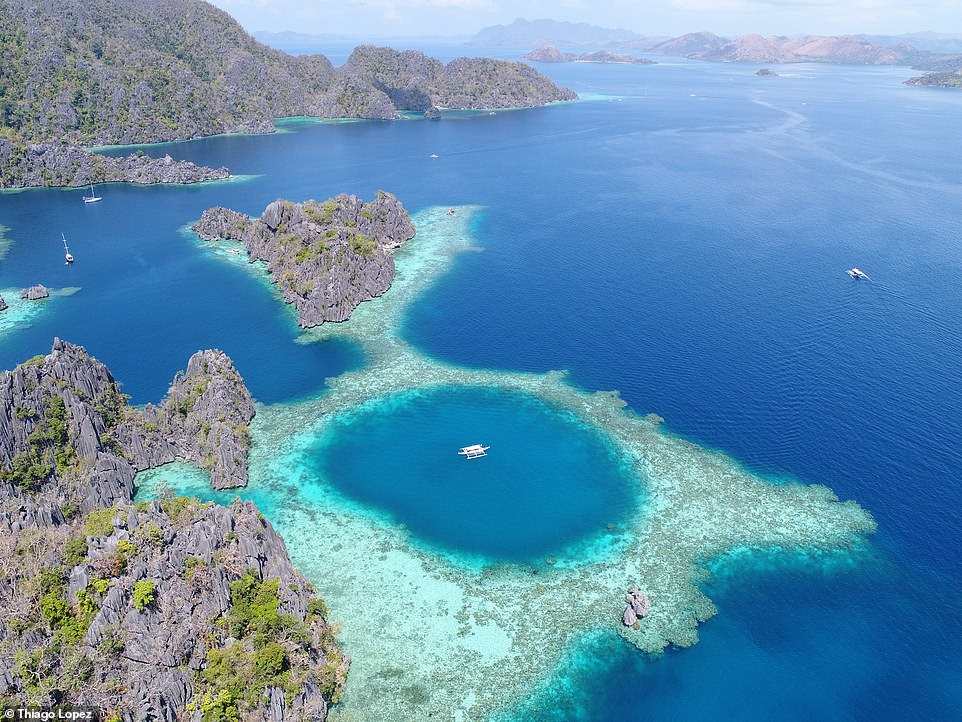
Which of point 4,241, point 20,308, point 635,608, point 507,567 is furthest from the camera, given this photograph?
point 4,241

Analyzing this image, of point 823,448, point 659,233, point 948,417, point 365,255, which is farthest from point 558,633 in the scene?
point 659,233

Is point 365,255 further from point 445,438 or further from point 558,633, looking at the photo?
point 558,633

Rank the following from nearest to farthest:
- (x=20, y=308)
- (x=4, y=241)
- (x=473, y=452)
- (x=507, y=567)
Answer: (x=507, y=567), (x=473, y=452), (x=20, y=308), (x=4, y=241)

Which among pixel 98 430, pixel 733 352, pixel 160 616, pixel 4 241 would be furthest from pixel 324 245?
pixel 4 241

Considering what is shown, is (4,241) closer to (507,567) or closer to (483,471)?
(483,471)

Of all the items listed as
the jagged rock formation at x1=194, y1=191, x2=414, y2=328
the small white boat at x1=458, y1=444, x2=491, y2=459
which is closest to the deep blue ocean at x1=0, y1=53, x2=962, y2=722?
the jagged rock formation at x1=194, y1=191, x2=414, y2=328

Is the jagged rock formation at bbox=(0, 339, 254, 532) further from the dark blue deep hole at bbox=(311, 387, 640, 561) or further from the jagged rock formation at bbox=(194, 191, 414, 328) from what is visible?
the jagged rock formation at bbox=(194, 191, 414, 328)
